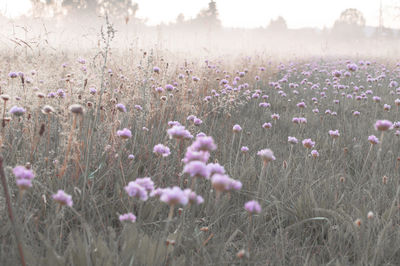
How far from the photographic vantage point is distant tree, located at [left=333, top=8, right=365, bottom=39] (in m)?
61.5

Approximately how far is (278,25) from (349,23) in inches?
612

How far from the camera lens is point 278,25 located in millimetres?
66375

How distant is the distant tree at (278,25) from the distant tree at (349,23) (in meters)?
11.0

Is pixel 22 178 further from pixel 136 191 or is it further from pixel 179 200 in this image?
pixel 179 200

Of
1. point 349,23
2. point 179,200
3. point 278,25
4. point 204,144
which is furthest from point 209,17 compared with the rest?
point 179,200

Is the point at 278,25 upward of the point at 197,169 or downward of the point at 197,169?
upward

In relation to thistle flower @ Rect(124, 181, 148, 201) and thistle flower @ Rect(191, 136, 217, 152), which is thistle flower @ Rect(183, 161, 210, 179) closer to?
thistle flower @ Rect(191, 136, 217, 152)

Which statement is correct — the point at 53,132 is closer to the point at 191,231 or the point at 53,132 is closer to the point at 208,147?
the point at 191,231

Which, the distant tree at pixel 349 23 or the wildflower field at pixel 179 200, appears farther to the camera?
the distant tree at pixel 349 23

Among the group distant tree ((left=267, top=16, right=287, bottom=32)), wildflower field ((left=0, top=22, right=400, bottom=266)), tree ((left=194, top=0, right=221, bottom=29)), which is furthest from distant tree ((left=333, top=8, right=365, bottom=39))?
wildflower field ((left=0, top=22, right=400, bottom=266))

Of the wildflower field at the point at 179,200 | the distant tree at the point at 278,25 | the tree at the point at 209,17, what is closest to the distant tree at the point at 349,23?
the distant tree at the point at 278,25

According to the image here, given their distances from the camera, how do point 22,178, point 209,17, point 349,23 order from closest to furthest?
Result: point 22,178, point 209,17, point 349,23

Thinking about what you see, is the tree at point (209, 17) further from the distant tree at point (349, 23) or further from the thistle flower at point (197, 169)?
the thistle flower at point (197, 169)

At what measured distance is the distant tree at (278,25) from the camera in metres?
65.8
